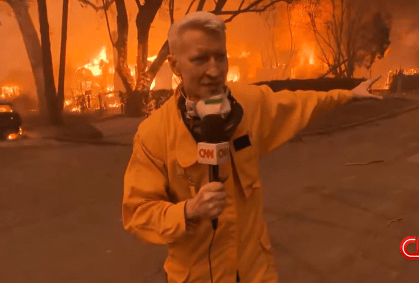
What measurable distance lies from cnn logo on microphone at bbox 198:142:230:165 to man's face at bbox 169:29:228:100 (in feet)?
0.44

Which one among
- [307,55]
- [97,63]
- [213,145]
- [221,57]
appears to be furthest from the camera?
[307,55]

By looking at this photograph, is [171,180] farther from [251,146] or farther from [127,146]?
[127,146]

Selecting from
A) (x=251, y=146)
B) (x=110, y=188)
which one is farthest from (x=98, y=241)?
(x=251, y=146)

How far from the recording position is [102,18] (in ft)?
5.65

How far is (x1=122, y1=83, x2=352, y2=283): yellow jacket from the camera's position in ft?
2.53

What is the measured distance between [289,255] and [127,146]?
97cm

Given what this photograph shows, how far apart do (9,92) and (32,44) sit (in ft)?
0.78

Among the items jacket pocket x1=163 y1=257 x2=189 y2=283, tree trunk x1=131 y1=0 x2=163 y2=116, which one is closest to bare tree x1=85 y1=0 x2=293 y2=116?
tree trunk x1=131 y1=0 x2=163 y2=116

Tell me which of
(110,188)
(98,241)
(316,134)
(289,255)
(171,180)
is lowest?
(289,255)

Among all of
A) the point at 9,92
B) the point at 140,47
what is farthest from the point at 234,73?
the point at 9,92

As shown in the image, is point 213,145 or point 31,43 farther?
point 31,43

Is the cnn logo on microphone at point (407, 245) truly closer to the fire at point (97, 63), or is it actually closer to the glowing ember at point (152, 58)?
the glowing ember at point (152, 58)

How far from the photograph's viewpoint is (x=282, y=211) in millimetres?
2154

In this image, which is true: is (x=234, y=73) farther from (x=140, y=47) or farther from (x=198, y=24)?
(x=198, y=24)
